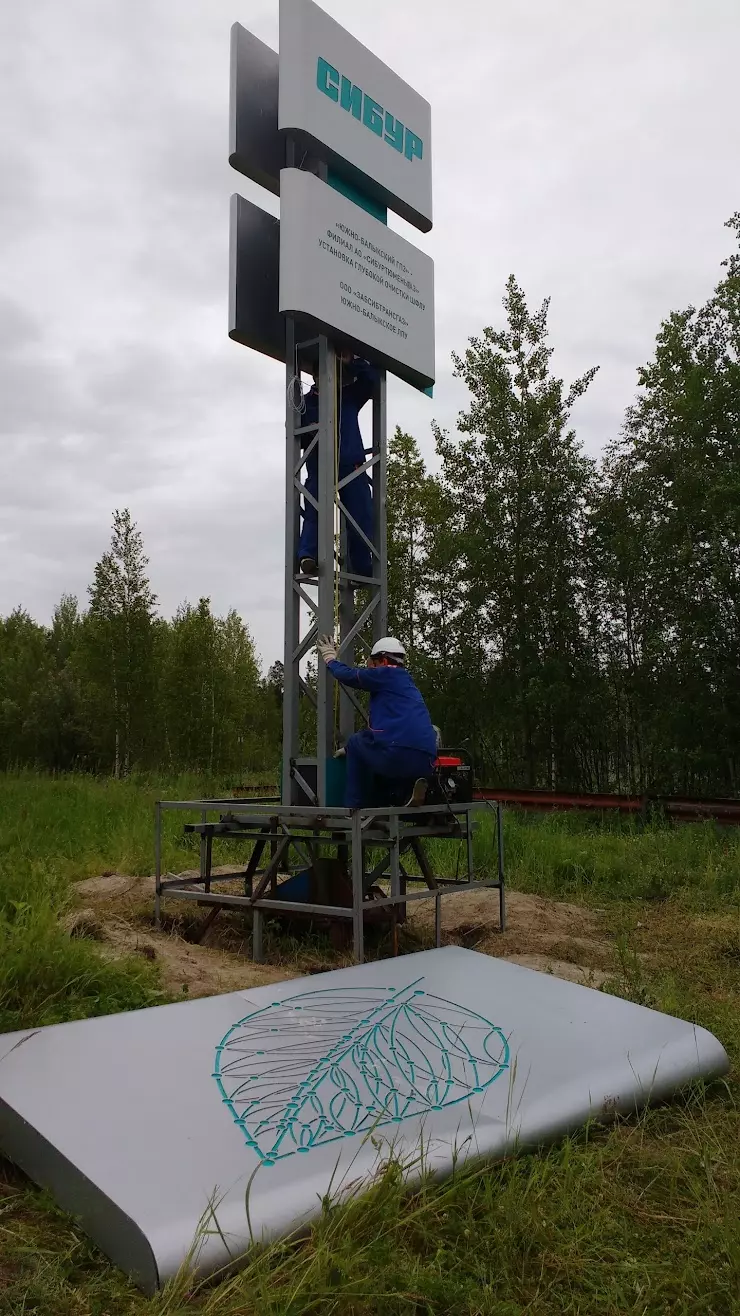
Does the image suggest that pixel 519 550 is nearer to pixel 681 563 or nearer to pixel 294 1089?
pixel 681 563

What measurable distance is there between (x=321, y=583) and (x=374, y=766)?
1.32m

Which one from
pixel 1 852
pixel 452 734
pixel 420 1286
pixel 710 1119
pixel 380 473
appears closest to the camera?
pixel 420 1286

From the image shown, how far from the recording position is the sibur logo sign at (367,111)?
248 inches

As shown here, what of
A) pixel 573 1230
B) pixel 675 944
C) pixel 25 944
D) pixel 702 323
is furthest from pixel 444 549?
pixel 573 1230

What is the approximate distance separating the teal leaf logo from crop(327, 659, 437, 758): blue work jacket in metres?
2.18

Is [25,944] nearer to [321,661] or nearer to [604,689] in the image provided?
[321,661]

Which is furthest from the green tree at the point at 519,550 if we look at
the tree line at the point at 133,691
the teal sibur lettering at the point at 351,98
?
the teal sibur lettering at the point at 351,98

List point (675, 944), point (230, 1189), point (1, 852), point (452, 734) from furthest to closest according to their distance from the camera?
point (452, 734) < point (1, 852) < point (675, 944) < point (230, 1189)

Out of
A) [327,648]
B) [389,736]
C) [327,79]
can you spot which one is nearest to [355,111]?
[327,79]

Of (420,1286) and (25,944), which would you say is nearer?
(420,1286)

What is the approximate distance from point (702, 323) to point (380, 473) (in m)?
13.6

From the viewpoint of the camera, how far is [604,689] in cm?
1741

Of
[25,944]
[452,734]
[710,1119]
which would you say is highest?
[452,734]

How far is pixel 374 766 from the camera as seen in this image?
19.2 ft
